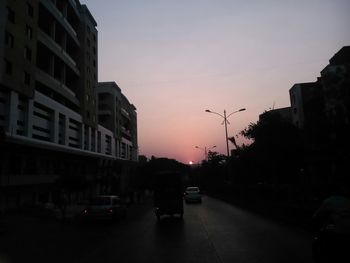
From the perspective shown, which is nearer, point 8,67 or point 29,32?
point 8,67

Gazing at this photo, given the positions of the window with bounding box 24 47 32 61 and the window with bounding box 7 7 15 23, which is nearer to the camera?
the window with bounding box 7 7 15 23

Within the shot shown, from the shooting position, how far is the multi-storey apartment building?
132 feet

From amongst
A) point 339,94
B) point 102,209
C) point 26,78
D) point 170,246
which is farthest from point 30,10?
point 170,246

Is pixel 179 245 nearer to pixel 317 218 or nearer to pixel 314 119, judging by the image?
pixel 317 218

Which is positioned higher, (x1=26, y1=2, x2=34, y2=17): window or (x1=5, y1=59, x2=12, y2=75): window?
(x1=26, y1=2, x2=34, y2=17): window

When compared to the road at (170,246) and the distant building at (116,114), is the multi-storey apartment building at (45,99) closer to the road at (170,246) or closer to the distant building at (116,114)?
the road at (170,246)

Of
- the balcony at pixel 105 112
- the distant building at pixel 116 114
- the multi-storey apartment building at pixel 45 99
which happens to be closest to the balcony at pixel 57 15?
the multi-storey apartment building at pixel 45 99

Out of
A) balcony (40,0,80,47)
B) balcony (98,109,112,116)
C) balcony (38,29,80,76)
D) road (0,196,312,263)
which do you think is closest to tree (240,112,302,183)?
road (0,196,312,263)

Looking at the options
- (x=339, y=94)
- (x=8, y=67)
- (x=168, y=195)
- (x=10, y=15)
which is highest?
(x=10, y=15)

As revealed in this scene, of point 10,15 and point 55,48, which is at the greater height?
point 55,48

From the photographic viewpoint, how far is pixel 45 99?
51.0 metres

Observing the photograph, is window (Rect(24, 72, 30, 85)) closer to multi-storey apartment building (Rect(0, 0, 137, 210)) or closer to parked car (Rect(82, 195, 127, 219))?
multi-storey apartment building (Rect(0, 0, 137, 210))

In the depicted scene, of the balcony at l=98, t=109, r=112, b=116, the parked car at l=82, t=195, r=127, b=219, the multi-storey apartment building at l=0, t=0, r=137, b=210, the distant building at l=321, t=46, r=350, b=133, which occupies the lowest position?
the parked car at l=82, t=195, r=127, b=219

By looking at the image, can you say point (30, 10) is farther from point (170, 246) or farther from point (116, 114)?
point (116, 114)
